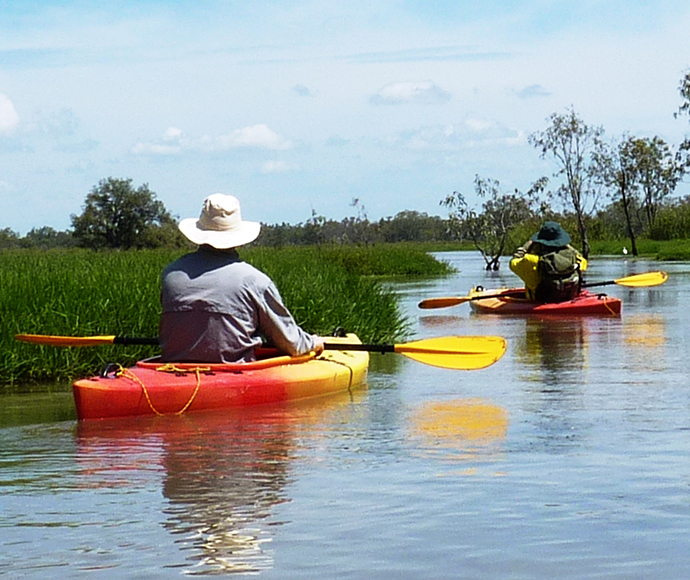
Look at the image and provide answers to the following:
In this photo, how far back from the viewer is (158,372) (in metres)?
8.57

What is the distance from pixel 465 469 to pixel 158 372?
2.54 m

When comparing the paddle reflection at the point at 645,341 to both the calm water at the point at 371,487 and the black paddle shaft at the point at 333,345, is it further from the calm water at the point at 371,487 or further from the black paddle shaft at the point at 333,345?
the black paddle shaft at the point at 333,345

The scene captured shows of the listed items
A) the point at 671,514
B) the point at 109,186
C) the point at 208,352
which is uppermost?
the point at 109,186

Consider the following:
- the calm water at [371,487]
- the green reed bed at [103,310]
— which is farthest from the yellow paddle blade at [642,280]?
the calm water at [371,487]

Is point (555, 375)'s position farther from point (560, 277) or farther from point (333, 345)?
point (560, 277)

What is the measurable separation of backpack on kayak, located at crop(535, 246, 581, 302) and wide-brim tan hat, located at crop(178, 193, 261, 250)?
907 centimetres

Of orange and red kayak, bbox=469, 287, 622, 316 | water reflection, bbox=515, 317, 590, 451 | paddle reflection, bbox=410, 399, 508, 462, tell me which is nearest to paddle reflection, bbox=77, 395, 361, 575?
paddle reflection, bbox=410, 399, 508, 462

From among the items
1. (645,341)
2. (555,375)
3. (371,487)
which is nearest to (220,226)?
(371,487)

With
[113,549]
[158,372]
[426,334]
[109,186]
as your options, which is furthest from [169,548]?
[109,186]

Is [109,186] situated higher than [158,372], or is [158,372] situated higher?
[109,186]

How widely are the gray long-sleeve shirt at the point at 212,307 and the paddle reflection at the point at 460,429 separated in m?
1.19

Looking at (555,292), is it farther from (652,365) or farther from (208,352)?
(208,352)

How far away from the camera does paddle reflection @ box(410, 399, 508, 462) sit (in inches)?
287

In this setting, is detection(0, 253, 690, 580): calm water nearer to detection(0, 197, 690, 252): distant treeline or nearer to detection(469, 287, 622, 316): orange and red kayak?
detection(469, 287, 622, 316): orange and red kayak
